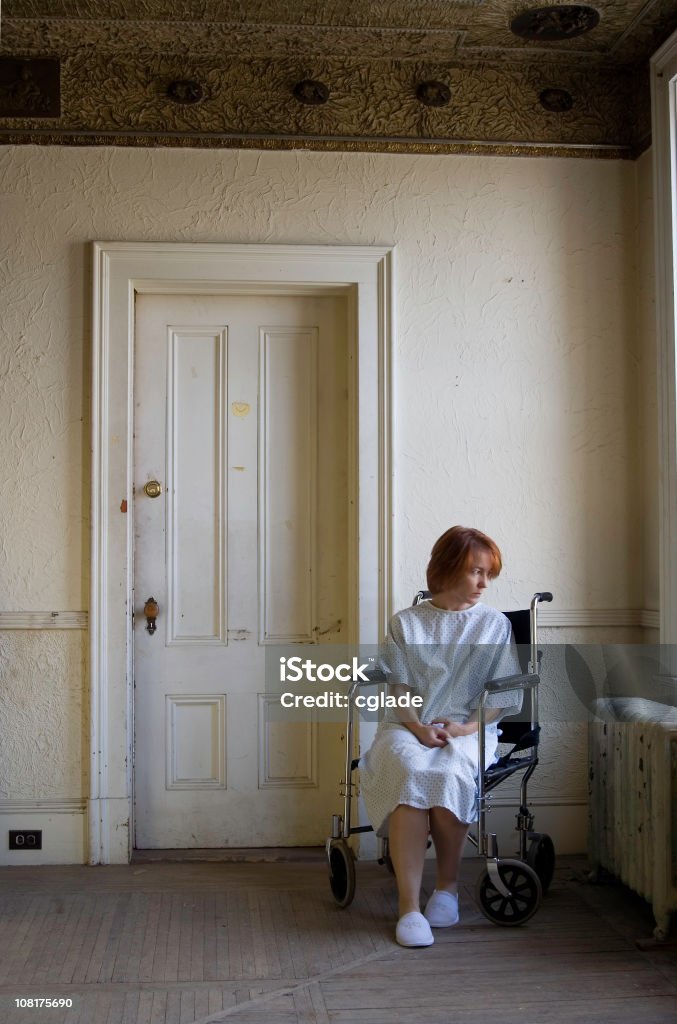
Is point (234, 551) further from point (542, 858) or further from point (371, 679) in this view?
point (542, 858)

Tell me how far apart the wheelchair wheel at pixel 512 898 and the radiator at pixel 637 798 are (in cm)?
36

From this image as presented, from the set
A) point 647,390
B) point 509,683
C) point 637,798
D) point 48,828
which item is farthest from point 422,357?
point 48,828

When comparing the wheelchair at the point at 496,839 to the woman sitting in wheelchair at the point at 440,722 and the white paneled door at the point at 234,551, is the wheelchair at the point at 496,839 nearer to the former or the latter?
the woman sitting in wheelchair at the point at 440,722

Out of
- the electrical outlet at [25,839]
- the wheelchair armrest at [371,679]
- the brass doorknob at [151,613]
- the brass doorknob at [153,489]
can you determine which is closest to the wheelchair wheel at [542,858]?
the wheelchair armrest at [371,679]

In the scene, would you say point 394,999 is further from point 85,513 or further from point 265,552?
point 85,513

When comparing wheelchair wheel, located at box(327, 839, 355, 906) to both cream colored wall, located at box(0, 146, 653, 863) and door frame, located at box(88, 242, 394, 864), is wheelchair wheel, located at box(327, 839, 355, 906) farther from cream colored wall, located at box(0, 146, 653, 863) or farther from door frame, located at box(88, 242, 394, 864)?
cream colored wall, located at box(0, 146, 653, 863)

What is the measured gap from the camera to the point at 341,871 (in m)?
3.20

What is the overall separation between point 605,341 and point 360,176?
1.19 meters

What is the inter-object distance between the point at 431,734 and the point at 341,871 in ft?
1.89

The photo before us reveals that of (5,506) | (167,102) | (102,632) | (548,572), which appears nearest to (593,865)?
(548,572)

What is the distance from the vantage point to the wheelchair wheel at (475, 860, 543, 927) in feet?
→ 9.90

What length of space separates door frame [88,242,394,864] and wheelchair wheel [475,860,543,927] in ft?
3.51

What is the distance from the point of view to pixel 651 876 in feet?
9.87

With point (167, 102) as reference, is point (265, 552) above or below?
below
